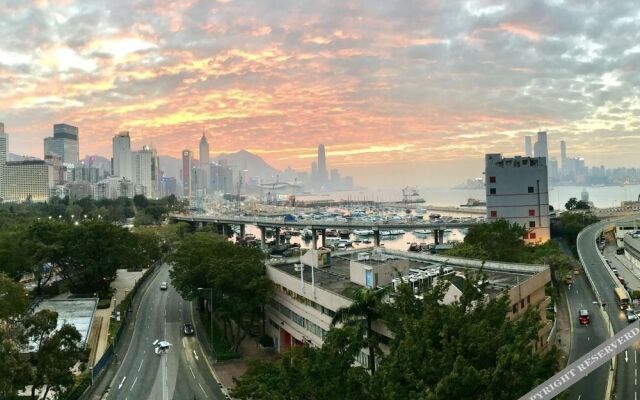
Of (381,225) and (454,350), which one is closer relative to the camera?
(454,350)

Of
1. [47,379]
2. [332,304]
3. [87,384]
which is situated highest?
[332,304]

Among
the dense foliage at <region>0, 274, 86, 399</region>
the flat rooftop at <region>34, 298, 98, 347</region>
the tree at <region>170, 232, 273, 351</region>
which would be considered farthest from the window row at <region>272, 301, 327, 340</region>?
the flat rooftop at <region>34, 298, 98, 347</region>

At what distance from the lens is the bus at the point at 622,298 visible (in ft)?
128

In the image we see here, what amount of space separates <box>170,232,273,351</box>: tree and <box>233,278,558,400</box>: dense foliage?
14182 mm

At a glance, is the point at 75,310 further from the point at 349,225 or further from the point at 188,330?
the point at 349,225

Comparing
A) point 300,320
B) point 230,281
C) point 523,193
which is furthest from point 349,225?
point 300,320

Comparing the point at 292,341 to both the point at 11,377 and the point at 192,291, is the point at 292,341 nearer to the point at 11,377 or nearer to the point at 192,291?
the point at 192,291

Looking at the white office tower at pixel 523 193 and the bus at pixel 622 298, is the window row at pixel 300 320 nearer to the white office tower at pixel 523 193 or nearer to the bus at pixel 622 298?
the bus at pixel 622 298

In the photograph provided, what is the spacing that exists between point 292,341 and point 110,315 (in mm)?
18360

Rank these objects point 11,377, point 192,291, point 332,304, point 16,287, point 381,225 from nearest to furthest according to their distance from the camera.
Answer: point 11,377 < point 332,304 < point 16,287 < point 192,291 < point 381,225

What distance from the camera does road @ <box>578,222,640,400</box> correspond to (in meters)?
24.9

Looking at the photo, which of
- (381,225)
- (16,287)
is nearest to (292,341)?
(16,287)

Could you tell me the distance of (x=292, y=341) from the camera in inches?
1350

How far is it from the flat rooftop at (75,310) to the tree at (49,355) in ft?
41.8
